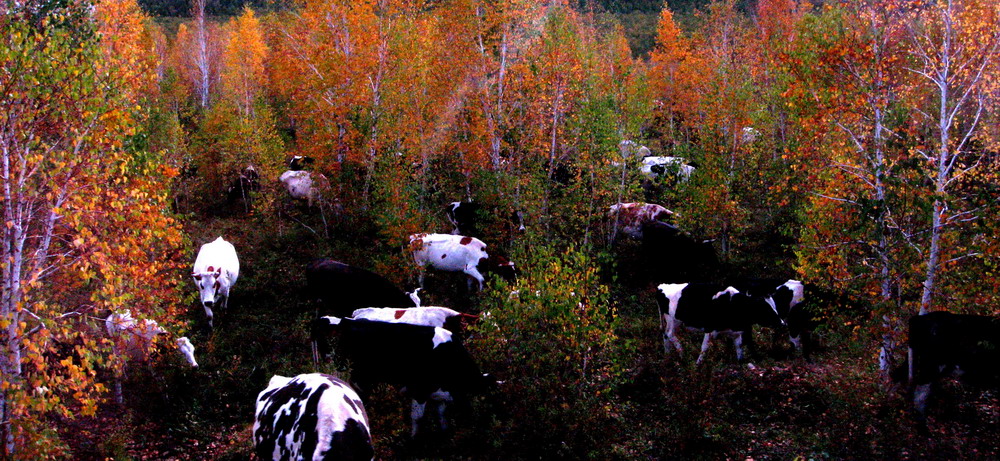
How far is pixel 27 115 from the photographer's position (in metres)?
7.41

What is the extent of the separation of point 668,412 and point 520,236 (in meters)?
9.70

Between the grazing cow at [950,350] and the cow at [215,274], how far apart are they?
15.4 meters

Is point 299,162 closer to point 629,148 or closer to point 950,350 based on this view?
point 629,148

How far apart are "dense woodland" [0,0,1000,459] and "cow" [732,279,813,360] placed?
1.34 ft

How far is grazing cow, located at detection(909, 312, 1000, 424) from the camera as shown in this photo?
952cm

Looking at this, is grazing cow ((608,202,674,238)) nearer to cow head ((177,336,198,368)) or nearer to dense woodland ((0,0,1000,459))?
dense woodland ((0,0,1000,459))

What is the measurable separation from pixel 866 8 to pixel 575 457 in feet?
35.2

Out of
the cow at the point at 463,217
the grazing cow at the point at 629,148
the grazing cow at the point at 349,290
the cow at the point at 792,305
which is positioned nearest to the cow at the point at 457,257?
the grazing cow at the point at 349,290

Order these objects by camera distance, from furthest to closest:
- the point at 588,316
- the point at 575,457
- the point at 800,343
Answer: the point at 800,343 → the point at 588,316 → the point at 575,457

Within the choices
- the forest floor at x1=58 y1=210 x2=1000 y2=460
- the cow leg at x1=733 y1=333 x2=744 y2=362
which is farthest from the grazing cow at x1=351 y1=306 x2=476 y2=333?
the cow leg at x1=733 y1=333 x2=744 y2=362

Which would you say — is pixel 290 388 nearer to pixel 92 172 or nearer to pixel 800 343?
pixel 92 172

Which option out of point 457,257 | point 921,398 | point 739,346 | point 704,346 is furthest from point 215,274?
point 921,398

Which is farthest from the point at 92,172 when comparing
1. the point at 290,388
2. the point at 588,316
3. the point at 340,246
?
the point at 340,246

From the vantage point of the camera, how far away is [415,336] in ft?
35.3
